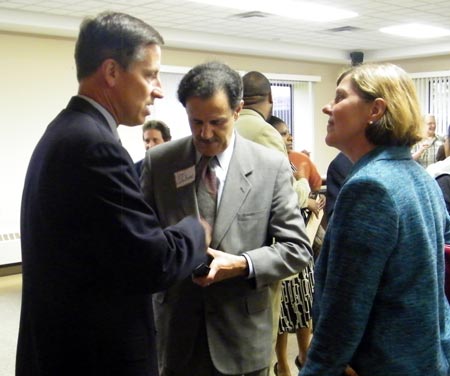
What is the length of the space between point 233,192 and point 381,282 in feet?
1.88

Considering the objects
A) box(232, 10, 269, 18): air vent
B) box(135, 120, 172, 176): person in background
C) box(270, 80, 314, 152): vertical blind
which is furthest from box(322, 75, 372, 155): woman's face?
box(270, 80, 314, 152): vertical blind

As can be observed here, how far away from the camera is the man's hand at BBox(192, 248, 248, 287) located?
1530 mm

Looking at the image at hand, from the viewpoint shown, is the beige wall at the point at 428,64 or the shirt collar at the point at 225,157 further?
the beige wall at the point at 428,64

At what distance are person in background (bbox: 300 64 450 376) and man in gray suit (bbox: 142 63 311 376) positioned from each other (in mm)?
357

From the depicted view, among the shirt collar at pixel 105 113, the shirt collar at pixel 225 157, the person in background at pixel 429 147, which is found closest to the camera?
the shirt collar at pixel 105 113

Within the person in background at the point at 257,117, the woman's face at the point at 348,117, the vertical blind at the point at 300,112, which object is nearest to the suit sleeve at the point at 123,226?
the woman's face at the point at 348,117

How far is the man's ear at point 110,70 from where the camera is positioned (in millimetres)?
1301

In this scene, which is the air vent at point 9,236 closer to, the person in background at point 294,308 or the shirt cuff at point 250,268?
the person in background at point 294,308

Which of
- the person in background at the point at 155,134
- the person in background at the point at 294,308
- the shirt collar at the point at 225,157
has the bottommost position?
the person in background at the point at 294,308

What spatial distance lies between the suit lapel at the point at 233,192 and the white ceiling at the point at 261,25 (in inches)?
180

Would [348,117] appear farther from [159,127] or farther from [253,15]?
[253,15]

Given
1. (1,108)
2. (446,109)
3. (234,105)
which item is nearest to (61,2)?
(1,108)

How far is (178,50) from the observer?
27.4ft

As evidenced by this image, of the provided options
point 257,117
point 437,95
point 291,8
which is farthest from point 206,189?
point 437,95
